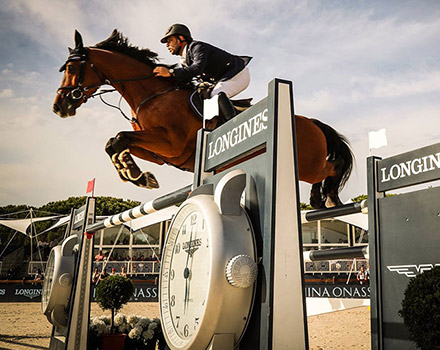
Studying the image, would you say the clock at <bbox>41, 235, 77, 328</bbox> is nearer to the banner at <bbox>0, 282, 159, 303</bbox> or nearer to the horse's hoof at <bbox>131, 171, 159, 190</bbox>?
the horse's hoof at <bbox>131, 171, 159, 190</bbox>

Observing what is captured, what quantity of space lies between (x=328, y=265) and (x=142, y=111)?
8.89 metres

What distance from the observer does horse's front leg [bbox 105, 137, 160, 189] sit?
299 centimetres

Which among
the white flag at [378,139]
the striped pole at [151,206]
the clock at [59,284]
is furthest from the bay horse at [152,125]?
the white flag at [378,139]

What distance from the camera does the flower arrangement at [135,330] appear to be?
3084 millimetres

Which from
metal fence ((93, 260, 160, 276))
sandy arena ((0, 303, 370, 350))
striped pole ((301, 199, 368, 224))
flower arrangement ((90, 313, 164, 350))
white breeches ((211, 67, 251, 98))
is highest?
white breeches ((211, 67, 251, 98))

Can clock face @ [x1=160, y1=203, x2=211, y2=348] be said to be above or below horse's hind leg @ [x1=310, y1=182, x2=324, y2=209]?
below

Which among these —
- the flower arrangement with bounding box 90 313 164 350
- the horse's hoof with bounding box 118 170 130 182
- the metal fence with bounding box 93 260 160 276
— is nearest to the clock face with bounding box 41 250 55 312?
the flower arrangement with bounding box 90 313 164 350

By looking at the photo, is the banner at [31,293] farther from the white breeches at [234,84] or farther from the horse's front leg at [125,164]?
the white breeches at [234,84]

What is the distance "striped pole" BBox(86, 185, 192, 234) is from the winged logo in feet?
2.53

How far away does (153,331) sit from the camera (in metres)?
3.08

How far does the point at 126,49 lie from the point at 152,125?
862mm

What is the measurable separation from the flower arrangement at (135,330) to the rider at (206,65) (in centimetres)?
170

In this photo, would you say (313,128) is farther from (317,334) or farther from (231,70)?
(317,334)

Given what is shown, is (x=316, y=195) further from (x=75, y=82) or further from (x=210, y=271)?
(x=210, y=271)
